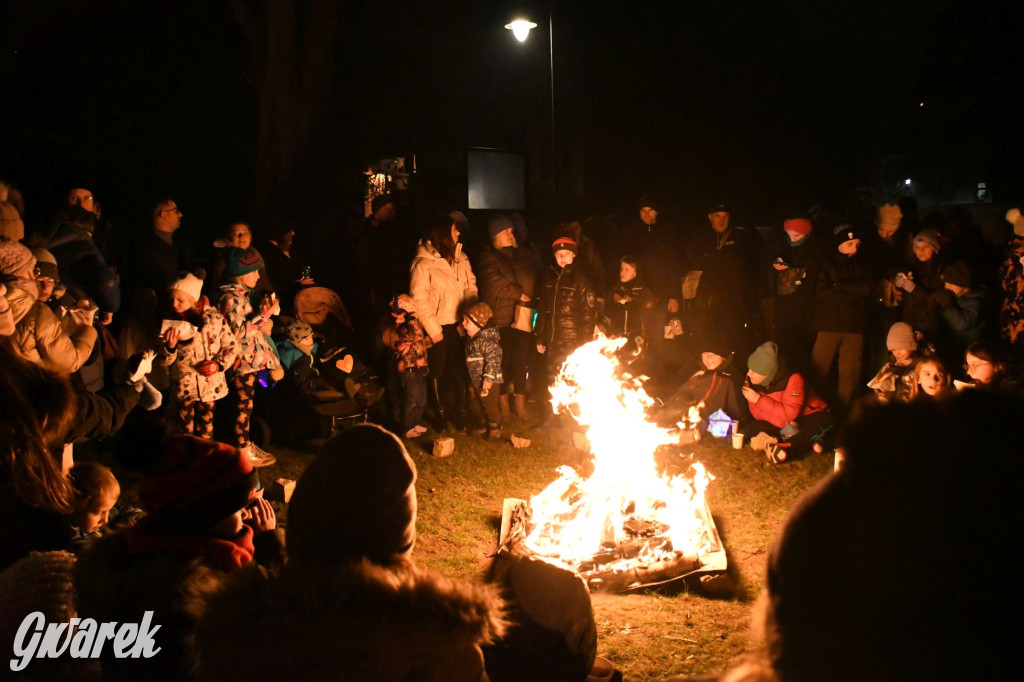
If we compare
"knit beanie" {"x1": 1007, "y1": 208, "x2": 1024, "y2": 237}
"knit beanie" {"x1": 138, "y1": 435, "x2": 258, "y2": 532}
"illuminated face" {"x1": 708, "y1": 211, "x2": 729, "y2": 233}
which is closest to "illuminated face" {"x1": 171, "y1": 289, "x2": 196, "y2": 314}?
"knit beanie" {"x1": 138, "y1": 435, "x2": 258, "y2": 532}

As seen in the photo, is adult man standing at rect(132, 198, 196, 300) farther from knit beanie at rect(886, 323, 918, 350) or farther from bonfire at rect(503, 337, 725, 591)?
knit beanie at rect(886, 323, 918, 350)

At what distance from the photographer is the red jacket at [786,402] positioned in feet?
25.3

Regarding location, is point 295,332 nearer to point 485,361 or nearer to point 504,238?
point 485,361

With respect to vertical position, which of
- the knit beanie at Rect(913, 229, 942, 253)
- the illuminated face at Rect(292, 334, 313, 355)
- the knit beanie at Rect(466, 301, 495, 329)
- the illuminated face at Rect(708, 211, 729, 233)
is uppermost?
the illuminated face at Rect(708, 211, 729, 233)

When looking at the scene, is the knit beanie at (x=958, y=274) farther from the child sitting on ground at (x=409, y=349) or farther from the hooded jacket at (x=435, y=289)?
the child sitting on ground at (x=409, y=349)

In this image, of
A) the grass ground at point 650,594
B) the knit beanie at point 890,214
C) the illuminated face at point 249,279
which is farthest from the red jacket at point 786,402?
the illuminated face at point 249,279

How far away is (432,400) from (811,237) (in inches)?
202

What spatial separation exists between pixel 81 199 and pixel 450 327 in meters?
4.11

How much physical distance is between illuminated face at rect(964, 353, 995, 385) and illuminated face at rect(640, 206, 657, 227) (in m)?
4.50

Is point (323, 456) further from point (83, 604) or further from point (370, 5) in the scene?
point (370, 5)

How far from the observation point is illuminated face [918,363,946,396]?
6.29m

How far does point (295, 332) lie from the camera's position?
761 cm

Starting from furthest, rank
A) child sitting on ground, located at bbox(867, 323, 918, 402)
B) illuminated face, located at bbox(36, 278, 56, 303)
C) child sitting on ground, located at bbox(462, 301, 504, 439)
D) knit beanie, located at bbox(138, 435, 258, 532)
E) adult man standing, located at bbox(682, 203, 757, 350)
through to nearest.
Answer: adult man standing, located at bbox(682, 203, 757, 350)
child sitting on ground, located at bbox(462, 301, 504, 439)
child sitting on ground, located at bbox(867, 323, 918, 402)
illuminated face, located at bbox(36, 278, 56, 303)
knit beanie, located at bbox(138, 435, 258, 532)

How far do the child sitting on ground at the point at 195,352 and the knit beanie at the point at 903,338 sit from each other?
21.1 feet
